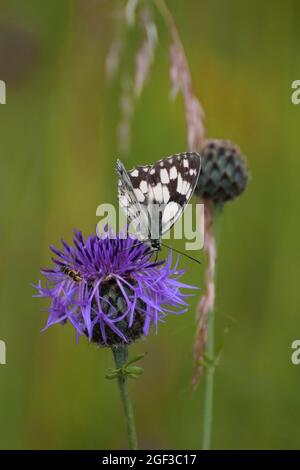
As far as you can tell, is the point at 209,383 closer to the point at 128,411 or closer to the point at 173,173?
the point at 128,411

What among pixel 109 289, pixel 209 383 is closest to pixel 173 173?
pixel 109 289

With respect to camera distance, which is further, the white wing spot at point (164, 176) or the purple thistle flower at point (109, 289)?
the white wing spot at point (164, 176)

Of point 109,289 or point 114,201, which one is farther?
point 114,201

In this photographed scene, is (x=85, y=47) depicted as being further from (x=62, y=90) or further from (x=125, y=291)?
(x=125, y=291)

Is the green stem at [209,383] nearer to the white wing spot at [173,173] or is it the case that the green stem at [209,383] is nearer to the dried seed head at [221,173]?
the dried seed head at [221,173]

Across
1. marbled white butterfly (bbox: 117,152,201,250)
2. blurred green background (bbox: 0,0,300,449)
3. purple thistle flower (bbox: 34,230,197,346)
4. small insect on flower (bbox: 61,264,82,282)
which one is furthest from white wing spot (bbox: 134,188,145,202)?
blurred green background (bbox: 0,0,300,449)

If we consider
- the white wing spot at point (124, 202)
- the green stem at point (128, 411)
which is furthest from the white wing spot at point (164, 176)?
the green stem at point (128, 411)

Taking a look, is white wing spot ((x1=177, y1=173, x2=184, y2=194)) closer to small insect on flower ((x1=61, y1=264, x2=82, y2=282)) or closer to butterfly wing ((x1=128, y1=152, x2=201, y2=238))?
butterfly wing ((x1=128, y1=152, x2=201, y2=238))
